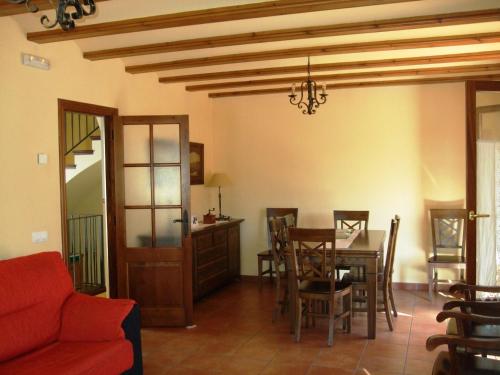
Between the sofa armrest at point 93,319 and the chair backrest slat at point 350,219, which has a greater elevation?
the chair backrest slat at point 350,219

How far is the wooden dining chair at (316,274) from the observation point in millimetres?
4160

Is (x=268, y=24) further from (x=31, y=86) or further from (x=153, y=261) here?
(x=153, y=261)

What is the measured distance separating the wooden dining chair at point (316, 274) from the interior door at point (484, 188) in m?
1.07

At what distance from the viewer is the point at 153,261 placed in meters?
4.82

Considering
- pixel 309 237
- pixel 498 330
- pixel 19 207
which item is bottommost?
pixel 498 330

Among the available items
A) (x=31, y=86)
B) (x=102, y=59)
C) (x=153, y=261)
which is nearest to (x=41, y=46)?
(x=31, y=86)

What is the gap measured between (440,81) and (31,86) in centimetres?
450

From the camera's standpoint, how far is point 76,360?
2811 millimetres

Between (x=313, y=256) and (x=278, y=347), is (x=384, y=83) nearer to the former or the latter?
(x=313, y=256)

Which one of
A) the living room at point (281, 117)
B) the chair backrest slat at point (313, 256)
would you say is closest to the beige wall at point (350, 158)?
the living room at point (281, 117)

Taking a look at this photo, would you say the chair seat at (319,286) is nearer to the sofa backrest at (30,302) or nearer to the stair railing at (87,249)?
the sofa backrest at (30,302)

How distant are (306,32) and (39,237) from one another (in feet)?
8.48

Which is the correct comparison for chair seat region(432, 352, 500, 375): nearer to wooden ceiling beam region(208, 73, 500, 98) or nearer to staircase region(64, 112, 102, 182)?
wooden ceiling beam region(208, 73, 500, 98)

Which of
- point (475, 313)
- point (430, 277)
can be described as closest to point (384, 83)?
point (430, 277)
